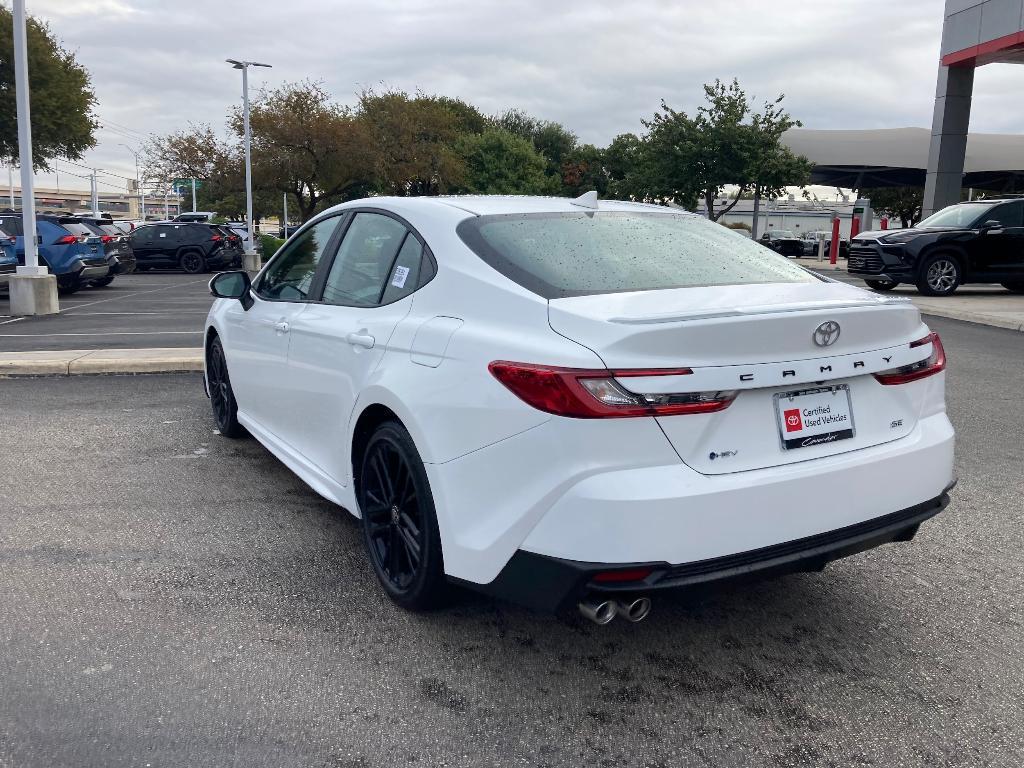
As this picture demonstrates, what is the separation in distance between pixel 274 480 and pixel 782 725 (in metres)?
3.29

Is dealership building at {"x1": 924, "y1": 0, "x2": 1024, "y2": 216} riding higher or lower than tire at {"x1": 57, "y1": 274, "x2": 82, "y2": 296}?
higher

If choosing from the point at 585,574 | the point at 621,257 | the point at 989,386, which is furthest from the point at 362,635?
the point at 989,386

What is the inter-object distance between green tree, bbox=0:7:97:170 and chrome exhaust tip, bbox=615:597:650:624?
3227 cm

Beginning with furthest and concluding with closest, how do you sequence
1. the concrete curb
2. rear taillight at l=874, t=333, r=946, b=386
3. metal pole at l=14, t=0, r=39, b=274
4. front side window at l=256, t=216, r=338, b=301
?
metal pole at l=14, t=0, r=39, b=274, the concrete curb, front side window at l=256, t=216, r=338, b=301, rear taillight at l=874, t=333, r=946, b=386

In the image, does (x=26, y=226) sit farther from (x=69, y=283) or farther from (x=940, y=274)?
(x=940, y=274)

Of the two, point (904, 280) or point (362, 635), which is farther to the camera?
point (904, 280)

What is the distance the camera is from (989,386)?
7887 mm

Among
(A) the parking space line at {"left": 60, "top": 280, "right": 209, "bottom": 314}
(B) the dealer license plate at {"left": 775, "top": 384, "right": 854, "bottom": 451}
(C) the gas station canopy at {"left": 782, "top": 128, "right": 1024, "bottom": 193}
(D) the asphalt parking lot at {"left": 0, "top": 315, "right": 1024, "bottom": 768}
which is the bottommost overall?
(A) the parking space line at {"left": 60, "top": 280, "right": 209, "bottom": 314}

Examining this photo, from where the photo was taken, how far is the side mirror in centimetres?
508

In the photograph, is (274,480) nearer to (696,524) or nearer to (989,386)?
(696,524)

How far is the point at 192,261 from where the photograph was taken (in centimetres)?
2836

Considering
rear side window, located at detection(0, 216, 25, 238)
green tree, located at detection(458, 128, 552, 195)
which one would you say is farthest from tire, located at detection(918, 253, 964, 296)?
green tree, located at detection(458, 128, 552, 195)

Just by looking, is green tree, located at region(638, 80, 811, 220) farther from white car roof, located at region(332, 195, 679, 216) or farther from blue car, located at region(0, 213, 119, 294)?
white car roof, located at region(332, 195, 679, 216)

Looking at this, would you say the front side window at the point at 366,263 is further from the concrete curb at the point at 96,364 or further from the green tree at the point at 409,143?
the green tree at the point at 409,143
